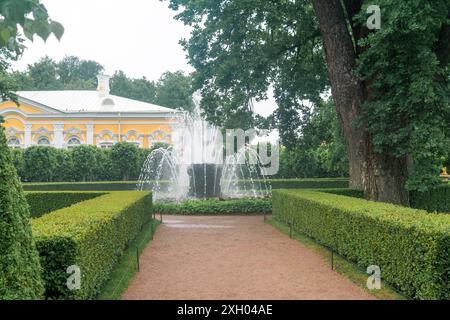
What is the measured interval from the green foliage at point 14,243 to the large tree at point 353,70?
812cm

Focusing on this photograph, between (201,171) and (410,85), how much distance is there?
10372mm

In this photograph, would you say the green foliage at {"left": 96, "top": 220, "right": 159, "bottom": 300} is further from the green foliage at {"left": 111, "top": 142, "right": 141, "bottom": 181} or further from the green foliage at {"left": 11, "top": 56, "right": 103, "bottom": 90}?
the green foliage at {"left": 11, "top": 56, "right": 103, "bottom": 90}

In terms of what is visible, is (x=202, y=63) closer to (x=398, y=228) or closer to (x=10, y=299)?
(x=398, y=228)

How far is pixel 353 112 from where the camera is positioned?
510 inches

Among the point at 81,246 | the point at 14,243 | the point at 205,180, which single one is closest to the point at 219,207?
the point at 205,180

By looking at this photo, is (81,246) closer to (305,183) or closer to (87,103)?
(305,183)

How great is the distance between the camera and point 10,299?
137 inches

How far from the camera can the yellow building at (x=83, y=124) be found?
37000 millimetres

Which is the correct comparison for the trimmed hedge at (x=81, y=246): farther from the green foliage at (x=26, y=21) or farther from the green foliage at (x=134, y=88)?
the green foliage at (x=134, y=88)

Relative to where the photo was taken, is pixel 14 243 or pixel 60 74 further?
pixel 60 74

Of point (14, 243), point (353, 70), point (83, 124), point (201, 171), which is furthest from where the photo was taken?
point (83, 124)

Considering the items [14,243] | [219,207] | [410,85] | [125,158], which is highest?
[410,85]

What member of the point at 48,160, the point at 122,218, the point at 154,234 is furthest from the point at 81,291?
the point at 48,160

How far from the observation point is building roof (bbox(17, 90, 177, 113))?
38.2 metres
